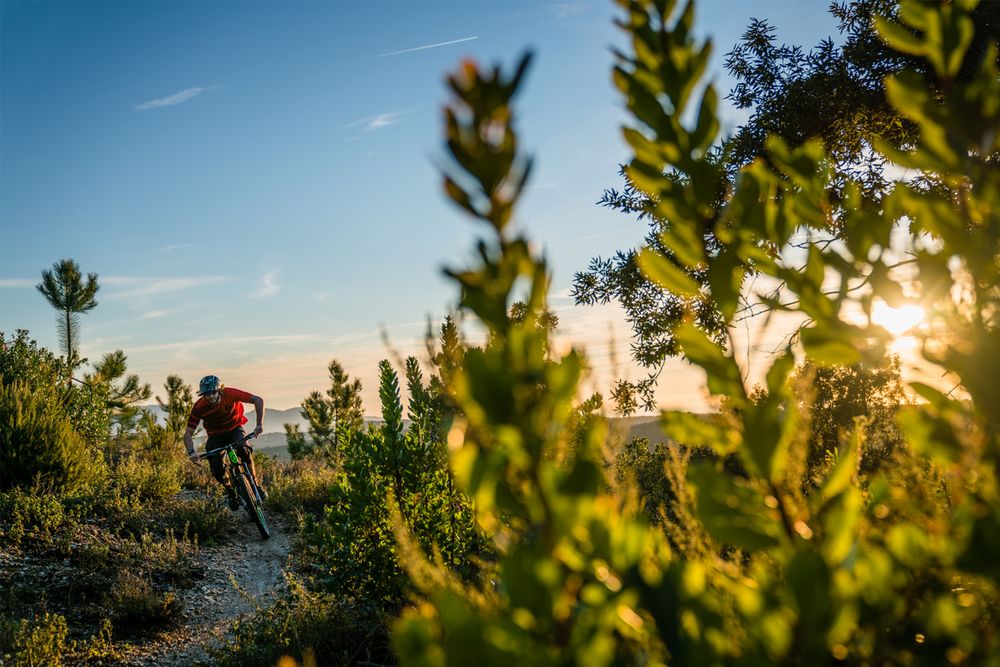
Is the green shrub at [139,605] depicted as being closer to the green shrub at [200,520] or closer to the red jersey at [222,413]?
the green shrub at [200,520]

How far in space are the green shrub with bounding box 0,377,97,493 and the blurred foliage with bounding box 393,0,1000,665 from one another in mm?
9139

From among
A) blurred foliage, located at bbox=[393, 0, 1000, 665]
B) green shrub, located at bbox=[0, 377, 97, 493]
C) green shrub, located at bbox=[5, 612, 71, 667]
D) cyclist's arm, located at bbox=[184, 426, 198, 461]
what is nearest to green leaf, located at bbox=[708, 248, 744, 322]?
blurred foliage, located at bbox=[393, 0, 1000, 665]

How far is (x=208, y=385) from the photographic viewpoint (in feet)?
25.3

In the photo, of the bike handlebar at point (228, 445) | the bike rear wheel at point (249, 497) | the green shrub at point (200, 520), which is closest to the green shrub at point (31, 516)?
the green shrub at point (200, 520)

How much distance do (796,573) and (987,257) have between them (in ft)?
1.96

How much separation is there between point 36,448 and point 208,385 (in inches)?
100

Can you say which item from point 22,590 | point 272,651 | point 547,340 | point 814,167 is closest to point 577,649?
point 814,167

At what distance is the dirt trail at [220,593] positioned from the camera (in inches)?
184

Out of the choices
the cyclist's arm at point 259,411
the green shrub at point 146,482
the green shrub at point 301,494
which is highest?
the cyclist's arm at point 259,411

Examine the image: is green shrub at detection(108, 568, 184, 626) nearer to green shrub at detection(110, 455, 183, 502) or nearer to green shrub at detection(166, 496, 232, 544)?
green shrub at detection(166, 496, 232, 544)

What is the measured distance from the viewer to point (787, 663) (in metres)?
0.71

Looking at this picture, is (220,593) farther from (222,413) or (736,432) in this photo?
(736,432)

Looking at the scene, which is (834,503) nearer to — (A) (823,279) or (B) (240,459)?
(A) (823,279)

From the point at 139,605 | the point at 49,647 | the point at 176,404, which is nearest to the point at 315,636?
the point at 49,647
